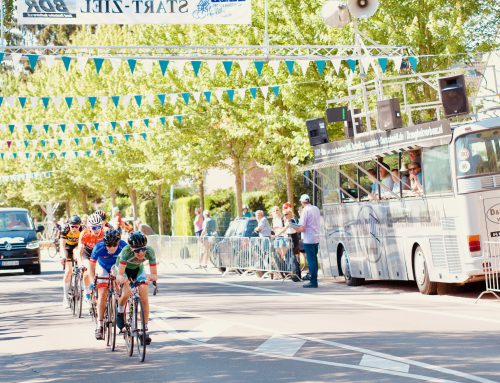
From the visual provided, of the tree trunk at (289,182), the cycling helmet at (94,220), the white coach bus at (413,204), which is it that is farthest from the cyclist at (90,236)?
the tree trunk at (289,182)

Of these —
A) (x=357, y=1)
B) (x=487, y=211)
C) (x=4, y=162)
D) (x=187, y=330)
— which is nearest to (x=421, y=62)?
(x=357, y=1)

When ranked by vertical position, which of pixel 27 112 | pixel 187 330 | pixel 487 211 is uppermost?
pixel 27 112

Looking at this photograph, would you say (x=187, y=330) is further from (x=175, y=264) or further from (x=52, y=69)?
(x=52, y=69)

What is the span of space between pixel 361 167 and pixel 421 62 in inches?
261

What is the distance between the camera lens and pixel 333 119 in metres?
24.0

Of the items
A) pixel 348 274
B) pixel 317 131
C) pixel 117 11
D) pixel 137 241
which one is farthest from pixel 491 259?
pixel 117 11

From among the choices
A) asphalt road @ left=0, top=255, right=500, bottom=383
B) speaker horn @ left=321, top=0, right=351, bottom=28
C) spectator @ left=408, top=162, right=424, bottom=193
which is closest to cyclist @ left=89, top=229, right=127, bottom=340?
asphalt road @ left=0, top=255, right=500, bottom=383

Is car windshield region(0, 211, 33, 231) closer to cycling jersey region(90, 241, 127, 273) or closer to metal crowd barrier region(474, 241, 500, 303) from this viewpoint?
metal crowd barrier region(474, 241, 500, 303)

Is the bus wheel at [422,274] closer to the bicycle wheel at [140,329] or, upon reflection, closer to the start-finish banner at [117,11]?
the start-finish banner at [117,11]

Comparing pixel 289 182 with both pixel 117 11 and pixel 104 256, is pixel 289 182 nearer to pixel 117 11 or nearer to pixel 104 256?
pixel 117 11

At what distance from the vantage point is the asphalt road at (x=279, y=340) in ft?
36.0

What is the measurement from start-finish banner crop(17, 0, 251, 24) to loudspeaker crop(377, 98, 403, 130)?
6847 mm

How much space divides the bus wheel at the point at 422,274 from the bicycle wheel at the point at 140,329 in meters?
9.20

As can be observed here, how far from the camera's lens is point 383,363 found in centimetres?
1129
